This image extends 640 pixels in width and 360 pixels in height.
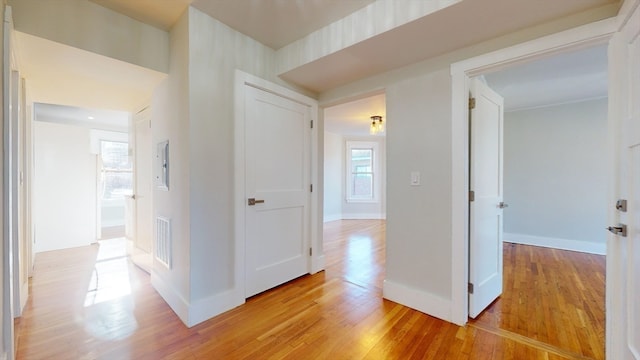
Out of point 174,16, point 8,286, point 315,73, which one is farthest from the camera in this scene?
point 315,73

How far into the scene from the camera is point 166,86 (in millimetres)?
2318

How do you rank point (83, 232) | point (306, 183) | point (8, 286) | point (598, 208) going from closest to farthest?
point (8, 286), point (306, 183), point (598, 208), point (83, 232)

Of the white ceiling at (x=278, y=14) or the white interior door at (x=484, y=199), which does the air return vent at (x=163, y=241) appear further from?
the white interior door at (x=484, y=199)

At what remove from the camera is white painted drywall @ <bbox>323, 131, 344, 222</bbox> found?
22.9 ft

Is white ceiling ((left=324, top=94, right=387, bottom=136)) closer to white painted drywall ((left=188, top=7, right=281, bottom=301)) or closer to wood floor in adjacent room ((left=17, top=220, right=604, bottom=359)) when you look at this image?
white painted drywall ((left=188, top=7, right=281, bottom=301))

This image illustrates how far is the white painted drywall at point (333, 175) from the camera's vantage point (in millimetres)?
6984

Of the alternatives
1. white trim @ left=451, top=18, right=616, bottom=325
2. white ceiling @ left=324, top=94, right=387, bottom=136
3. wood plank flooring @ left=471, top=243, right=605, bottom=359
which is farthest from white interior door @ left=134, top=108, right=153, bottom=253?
wood plank flooring @ left=471, top=243, right=605, bottom=359

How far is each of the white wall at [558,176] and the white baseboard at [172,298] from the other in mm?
5065

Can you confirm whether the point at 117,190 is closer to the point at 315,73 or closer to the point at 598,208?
the point at 315,73

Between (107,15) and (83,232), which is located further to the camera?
(83,232)

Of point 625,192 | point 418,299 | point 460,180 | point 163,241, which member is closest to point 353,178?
point 418,299

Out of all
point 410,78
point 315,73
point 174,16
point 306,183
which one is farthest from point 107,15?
point 410,78

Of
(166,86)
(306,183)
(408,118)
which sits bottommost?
(306,183)

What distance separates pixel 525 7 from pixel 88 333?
3561 millimetres
